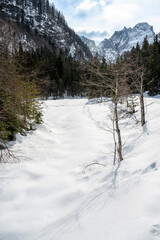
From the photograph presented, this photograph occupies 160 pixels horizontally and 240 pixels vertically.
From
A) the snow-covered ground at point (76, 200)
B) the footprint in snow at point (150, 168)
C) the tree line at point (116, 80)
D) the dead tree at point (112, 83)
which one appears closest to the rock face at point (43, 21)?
the tree line at point (116, 80)

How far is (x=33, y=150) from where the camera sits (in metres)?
7.79

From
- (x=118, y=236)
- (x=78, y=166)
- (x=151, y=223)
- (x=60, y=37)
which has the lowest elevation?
(x=78, y=166)

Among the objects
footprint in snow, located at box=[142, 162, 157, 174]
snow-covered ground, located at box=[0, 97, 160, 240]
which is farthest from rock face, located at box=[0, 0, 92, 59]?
footprint in snow, located at box=[142, 162, 157, 174]

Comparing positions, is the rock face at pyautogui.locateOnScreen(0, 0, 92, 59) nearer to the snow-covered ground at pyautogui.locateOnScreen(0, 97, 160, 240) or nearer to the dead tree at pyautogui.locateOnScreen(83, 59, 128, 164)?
the dead tree at pyautogui.locateOnScreen(83, 59, 128, 164)

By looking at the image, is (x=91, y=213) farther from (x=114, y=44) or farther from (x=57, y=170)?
(x=114, y=44)

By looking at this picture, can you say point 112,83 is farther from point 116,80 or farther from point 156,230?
point 156,230

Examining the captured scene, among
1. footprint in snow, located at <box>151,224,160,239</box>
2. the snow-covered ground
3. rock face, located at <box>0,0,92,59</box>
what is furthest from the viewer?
rock face, located at <box>0,0,92,59</box>

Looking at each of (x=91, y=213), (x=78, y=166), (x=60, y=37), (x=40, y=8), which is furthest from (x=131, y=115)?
(x=40, y=8)

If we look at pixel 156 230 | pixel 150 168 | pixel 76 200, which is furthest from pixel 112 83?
pixel 156 230

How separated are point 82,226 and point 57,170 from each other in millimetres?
3750

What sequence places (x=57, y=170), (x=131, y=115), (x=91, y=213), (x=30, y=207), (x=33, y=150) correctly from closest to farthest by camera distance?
(x=91, y=213) → (x=30, y=207) → (x=57, y=170) → (x=33, y=150) → (x=131, y=115)

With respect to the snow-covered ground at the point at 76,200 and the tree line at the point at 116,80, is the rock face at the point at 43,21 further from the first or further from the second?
the snow-covered ground at the point at 76,200

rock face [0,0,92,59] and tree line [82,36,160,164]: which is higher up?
rock face [0,0,92,59]

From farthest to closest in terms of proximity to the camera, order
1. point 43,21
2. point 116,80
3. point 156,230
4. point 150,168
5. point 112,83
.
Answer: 1. point 43,21
2. point 112,83
3. point 116,80
4. point 150,168
5. point 156,230
